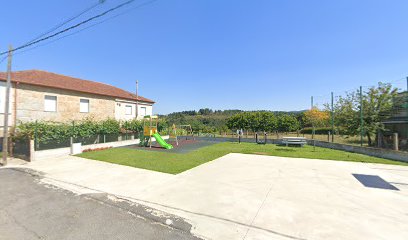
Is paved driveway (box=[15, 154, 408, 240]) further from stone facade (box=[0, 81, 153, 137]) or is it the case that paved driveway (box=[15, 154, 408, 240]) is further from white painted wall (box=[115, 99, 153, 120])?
white painted wall (box=[115, 99, 153, 120])

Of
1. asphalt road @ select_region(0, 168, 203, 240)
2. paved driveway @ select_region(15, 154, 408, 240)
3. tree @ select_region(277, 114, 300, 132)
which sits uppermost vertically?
tree @ select_region(277, 114, 300, 132)

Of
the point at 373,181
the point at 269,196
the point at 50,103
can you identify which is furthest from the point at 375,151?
the point at 50,103

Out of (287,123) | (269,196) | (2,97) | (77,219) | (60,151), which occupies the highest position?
(2,97)

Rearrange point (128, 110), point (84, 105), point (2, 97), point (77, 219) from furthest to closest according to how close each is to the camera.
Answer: point (128, 110)
point (84, 105)
point (2, 97)
point (77, 219)

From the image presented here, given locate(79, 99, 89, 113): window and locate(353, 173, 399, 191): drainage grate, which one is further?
locate(79, 99, 89, 113): window

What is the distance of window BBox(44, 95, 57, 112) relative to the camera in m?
16.9

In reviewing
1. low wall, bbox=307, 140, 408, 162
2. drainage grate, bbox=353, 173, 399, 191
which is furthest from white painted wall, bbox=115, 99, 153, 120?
drainage grate, bbox=353, 173, 399, 191

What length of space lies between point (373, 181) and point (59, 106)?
22803 millimetres

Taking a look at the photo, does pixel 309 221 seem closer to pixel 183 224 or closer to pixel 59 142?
pixel 183 224

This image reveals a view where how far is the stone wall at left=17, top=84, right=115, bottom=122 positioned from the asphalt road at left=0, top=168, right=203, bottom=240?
12960 mm

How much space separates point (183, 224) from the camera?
4.02m

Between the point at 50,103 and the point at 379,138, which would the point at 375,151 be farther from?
the point at 50,103

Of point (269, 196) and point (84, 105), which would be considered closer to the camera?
point (269, 196)

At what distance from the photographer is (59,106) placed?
17797 millimetres
